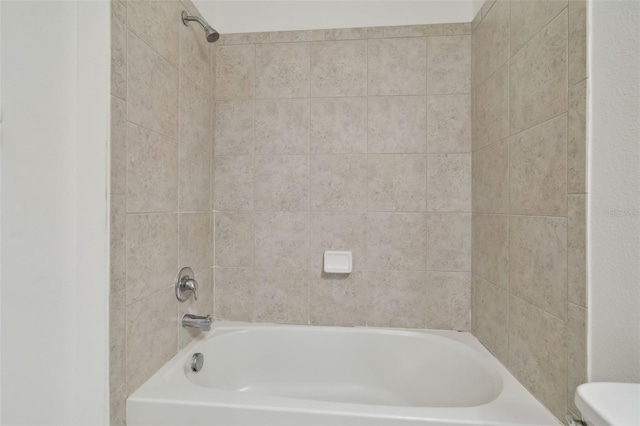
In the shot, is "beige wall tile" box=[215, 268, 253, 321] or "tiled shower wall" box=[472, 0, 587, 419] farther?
"beige wall tile" box=[215, 268, 253, 321]

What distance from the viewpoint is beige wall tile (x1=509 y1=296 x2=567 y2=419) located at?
2.91 ft

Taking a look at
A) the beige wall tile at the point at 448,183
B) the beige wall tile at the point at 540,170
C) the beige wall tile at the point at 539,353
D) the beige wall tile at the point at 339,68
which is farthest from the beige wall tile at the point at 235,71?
the beige wall tile at the point at 539,353

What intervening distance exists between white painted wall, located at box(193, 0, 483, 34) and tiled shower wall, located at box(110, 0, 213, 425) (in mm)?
276

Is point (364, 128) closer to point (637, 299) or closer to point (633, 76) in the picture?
point (633, 76)

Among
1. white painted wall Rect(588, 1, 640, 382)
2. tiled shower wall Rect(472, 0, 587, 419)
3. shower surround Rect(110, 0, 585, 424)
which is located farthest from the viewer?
shower surround Rect(110, 0, 585, 424)

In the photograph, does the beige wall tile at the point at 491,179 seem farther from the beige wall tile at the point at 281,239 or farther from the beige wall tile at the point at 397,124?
the beige wall tile at the point at 281,239

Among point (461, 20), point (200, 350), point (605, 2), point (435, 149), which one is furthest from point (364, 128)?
point (200, 350)

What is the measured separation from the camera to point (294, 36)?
1646 millimetres

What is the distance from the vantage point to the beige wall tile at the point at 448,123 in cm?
157

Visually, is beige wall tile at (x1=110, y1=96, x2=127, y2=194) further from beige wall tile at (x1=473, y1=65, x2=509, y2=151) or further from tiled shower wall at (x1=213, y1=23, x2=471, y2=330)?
beige wall tile at (x1=473, y1=65, x2=509, y2=151)

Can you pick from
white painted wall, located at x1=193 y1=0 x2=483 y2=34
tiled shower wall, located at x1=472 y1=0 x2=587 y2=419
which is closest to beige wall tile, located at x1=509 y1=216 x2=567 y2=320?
tiled shower wall, located at x1=472 y1=0 x2=587 y2=419

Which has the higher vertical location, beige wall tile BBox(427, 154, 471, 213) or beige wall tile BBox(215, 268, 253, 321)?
beige wall tile BBox(427, 154, 471, 213)

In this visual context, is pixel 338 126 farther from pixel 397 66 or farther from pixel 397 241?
pixel 397 241
